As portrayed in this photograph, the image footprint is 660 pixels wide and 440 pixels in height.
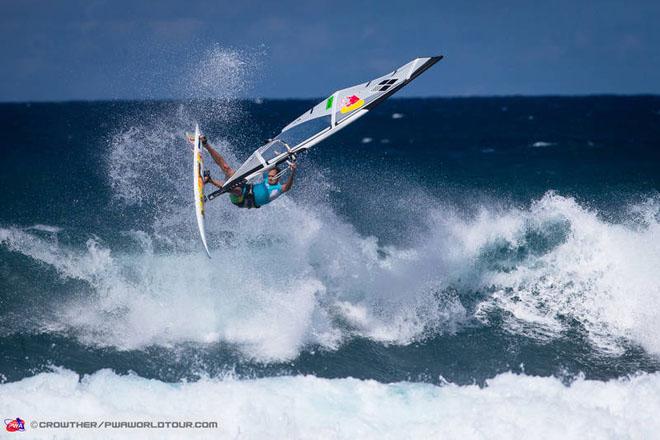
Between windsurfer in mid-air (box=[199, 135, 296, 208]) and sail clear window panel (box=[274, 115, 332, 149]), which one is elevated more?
sail clear window panel (box=[274, 115, 332, 149])

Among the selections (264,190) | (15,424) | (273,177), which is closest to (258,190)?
(264,190)

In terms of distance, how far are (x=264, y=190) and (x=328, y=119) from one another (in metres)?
1.75

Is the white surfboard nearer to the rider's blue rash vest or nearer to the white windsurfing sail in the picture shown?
the white windsurfing sail

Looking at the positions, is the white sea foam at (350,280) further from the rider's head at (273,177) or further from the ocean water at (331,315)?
the rider's head at (273,177)

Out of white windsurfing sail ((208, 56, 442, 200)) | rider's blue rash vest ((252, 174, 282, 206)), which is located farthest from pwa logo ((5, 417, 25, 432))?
rider's blue rash vest ((252, 174, 282, 206))

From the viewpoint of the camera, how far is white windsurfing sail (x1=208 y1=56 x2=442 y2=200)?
450 inches

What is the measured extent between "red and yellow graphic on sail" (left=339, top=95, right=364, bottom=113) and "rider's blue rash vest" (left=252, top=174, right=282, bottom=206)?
184cm

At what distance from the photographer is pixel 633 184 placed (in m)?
28.5

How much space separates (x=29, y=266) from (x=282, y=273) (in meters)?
5.83

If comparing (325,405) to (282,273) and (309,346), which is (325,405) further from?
(282,273)

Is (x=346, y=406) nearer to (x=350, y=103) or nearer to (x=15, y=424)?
(x=15, y=424)

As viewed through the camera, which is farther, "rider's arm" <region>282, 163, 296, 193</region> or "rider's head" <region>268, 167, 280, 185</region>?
"rider's head" <region>268, 167, 280, 185</region>

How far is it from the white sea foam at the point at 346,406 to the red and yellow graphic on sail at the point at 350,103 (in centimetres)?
458

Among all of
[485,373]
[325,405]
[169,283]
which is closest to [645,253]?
[485,373]
